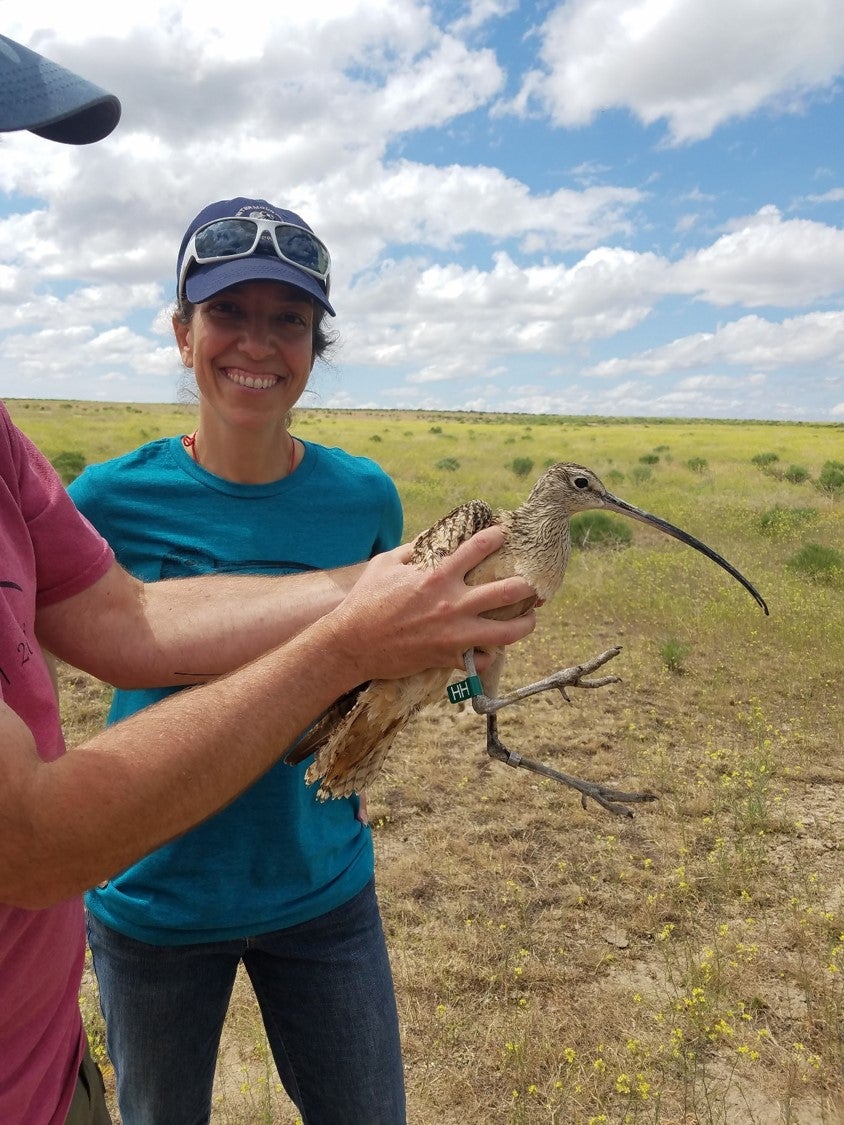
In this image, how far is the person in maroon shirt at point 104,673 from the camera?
3.47 ft

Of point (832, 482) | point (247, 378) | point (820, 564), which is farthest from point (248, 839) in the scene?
point (832, 482)

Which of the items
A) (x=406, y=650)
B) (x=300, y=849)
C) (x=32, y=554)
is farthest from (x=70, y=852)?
(x=300, y=849)

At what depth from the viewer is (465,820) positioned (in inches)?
199

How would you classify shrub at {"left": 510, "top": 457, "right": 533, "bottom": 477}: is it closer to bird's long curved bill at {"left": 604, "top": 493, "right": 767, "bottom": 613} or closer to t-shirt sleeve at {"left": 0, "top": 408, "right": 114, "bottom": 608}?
bird's long curved bill at {"left": 604, "top": 493, "right": 767, "bottom": 613}

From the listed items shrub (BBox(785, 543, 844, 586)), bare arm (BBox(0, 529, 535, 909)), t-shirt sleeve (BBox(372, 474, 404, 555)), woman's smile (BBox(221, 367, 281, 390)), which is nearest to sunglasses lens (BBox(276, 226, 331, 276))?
woman's smile (BBox(221, 367, 281, 390))

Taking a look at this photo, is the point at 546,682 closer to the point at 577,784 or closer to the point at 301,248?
the point at 577,784

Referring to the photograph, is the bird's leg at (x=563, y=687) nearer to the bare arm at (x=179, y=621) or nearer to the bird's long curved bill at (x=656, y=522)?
the bare arm at (x=179, y=621)

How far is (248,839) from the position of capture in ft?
6.70

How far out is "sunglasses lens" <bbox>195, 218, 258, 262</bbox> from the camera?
218 cm

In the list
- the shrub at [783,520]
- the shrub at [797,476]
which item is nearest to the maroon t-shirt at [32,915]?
the shrub at [783,520]

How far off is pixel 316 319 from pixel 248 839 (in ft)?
5.61

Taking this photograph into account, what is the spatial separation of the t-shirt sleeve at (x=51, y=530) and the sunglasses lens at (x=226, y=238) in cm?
90

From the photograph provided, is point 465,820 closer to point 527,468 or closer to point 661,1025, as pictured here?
point 661,1025

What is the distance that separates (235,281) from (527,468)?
21.8 meters
